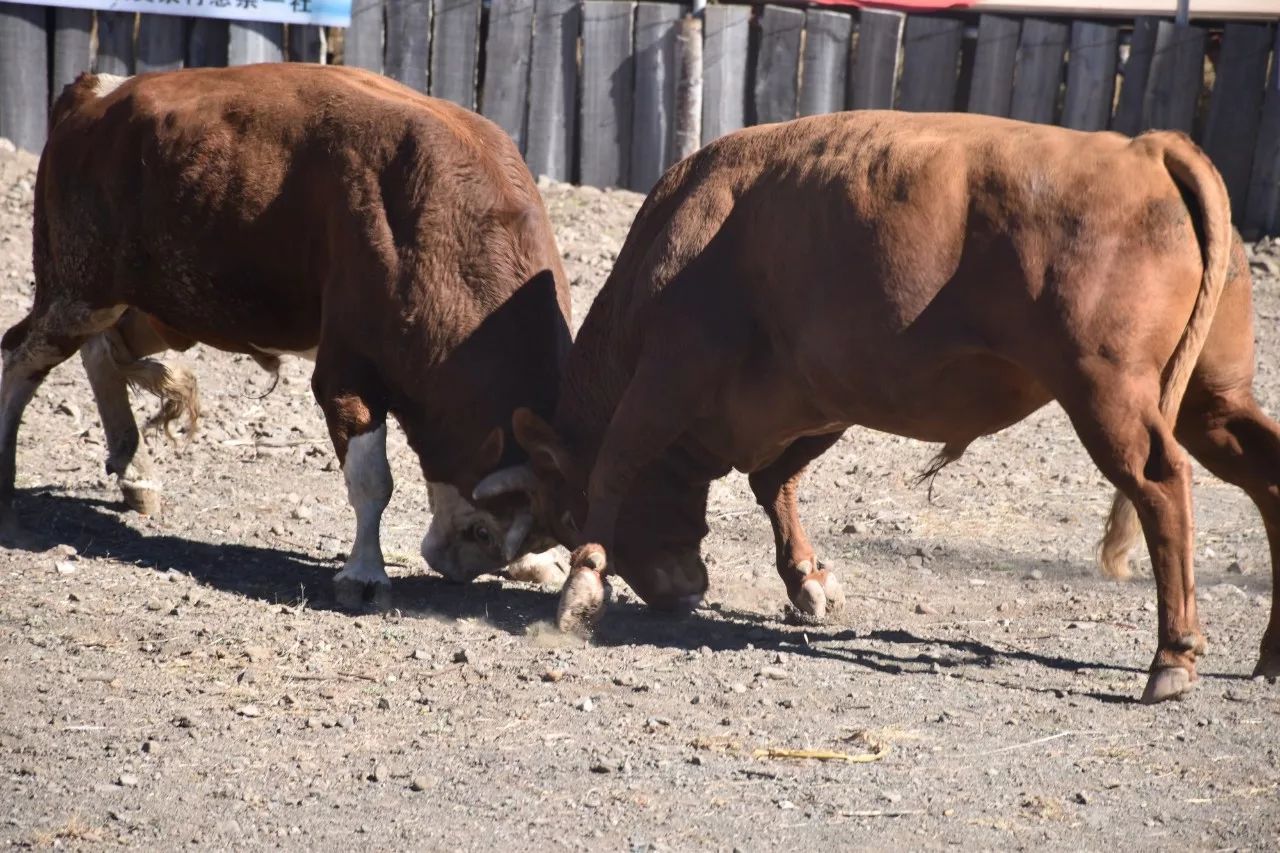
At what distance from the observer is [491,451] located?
621 cm

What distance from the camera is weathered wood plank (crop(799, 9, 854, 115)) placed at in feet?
38.3

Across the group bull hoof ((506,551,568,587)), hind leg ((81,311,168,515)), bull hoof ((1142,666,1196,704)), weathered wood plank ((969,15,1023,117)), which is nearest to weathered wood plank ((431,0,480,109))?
weathered wood plank ((969,15,1023,117))

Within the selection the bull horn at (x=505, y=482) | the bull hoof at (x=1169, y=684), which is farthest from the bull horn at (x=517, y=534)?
the bull hoof at (x=1169, y=684)

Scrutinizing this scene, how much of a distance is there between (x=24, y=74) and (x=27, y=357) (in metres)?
5.32

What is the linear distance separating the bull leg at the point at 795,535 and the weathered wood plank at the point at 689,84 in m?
5.48

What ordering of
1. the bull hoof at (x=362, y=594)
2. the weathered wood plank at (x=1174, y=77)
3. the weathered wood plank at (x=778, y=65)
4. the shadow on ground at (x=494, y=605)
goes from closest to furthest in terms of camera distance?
the shadow on ground at (x=494, y=605) → the bull hoof at (x=362, y=594) → the weathered wood plank at (x=1174, y=77) → the weathered wood plank at (x=778, y=65)

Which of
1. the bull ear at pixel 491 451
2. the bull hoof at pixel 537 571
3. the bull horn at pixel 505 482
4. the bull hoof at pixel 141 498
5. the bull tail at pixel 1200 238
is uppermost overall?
the bull tail at pixel 1200 238

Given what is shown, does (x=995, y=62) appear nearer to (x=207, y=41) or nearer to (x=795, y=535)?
(x=207, y=41)

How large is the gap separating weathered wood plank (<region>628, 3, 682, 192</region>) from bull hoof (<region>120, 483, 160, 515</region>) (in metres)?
5.35

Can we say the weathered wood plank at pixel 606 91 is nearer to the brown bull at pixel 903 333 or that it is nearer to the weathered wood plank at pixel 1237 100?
the weathered wood plank at pixel 1237 100

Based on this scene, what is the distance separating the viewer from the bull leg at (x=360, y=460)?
6.24 meters

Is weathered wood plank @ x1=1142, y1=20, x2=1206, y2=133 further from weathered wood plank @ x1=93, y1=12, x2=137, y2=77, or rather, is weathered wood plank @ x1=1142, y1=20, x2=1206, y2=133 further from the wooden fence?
weathered wood plank @ x1=93, y1=12, x2=137, y2=77

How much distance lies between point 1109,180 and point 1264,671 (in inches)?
65.6

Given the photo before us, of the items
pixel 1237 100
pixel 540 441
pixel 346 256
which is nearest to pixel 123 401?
pixel 346 256
